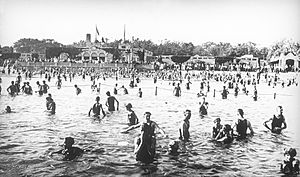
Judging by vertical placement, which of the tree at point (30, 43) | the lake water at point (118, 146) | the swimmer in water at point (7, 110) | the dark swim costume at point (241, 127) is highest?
the tree at point (30, 43)

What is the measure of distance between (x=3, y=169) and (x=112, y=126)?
289cm

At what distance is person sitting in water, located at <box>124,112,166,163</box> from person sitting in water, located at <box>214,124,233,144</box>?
1663mm

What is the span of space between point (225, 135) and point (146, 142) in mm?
1891

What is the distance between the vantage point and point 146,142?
4723mm

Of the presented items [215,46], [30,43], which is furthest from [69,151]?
[215,46]

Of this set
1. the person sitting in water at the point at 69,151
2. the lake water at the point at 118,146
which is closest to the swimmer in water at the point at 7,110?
the lake water at the point at 118,146

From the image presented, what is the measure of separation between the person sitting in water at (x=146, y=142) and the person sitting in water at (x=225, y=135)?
5.45 feet

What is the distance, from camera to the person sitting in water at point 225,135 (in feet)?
19.1

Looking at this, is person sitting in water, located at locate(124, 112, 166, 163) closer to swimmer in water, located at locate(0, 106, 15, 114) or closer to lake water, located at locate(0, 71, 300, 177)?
lake water, located at locate(0, 71, 300, 177)

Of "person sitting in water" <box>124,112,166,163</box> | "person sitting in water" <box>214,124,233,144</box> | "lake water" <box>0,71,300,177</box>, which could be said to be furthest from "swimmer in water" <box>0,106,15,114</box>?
"person sitting in water" <box>214,124,233,144</box>

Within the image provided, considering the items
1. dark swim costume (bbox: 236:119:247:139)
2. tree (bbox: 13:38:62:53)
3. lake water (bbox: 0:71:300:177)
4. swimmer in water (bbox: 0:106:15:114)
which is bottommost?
lake water (bbox: 0:71:300:177)

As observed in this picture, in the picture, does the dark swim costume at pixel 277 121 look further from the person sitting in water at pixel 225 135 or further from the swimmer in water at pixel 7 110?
the swimmer in water at pixel 7 110

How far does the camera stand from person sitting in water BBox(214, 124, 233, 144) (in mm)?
5820

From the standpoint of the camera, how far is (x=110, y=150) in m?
5.51
